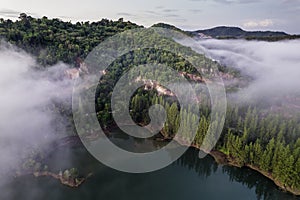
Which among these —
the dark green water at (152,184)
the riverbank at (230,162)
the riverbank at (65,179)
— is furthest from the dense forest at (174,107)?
the riverbank at (65,179)

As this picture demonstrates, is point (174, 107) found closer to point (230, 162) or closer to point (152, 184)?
point (230, 162)

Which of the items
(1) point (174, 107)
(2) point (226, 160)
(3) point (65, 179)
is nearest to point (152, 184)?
(3) point (65, 179)

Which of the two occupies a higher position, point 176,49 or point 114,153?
point 176,49

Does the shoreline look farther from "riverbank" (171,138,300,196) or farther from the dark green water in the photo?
the dark green water

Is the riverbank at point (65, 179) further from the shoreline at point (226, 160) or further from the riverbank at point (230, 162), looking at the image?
the riverbank at point (230, 162)

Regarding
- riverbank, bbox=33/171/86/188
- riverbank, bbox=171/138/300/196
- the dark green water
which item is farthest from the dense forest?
riverbank, bbox=33/171/86/188

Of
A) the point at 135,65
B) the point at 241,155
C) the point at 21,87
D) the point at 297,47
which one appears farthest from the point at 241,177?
the point at 297,47

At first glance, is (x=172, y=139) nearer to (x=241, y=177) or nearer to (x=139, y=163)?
(x=139, y=163)
